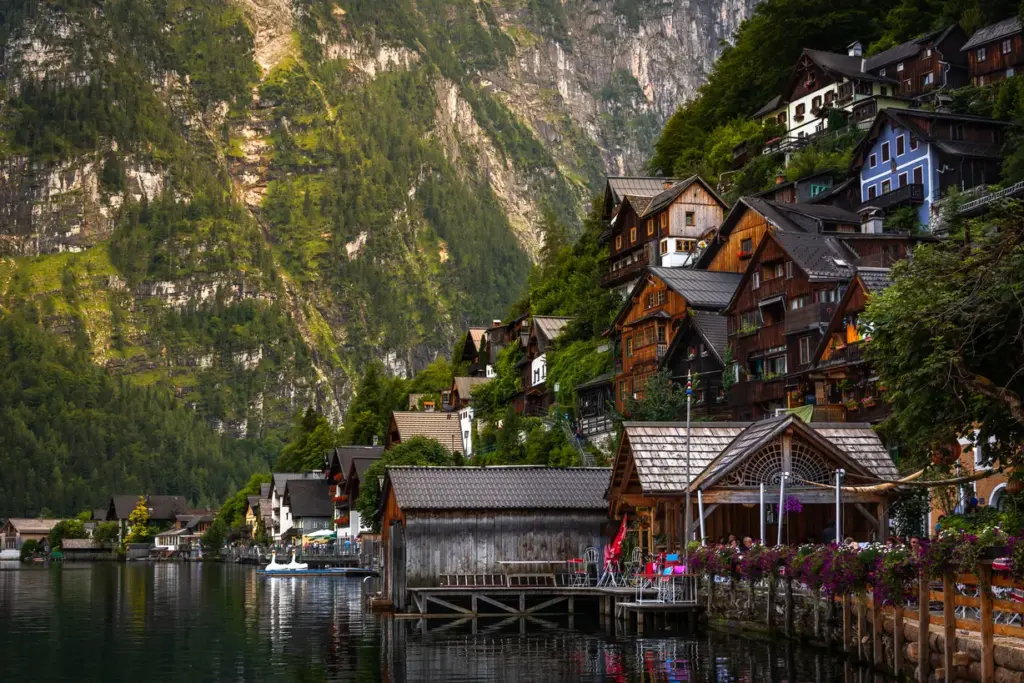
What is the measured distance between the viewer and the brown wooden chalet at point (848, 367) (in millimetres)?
61375

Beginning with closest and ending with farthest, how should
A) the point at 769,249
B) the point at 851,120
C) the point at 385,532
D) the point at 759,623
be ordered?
the point at 759,623 < the point at 385,532 < the point at 769,249 < the point at 851,120

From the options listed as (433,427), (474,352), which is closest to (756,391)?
(433,427)

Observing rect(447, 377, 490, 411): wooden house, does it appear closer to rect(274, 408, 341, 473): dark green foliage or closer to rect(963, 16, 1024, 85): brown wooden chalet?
rect(274, 408, 341, 473): dark green foliage

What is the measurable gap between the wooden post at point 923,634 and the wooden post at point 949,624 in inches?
42.1

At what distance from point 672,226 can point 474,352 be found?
55.3 meters

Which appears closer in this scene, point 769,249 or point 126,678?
point 126,678

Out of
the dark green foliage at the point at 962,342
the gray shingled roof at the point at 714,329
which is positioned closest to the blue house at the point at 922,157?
the gray shingled roof at the point at 714,329

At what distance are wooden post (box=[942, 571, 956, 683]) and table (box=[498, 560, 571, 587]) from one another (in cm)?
2990

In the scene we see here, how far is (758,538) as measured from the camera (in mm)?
54250

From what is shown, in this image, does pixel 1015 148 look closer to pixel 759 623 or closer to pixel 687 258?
pixel 687 258

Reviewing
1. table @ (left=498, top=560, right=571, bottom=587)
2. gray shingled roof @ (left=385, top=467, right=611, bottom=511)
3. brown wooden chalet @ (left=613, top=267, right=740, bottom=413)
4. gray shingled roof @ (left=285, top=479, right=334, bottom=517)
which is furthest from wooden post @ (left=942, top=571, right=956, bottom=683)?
gray shingled roof @ (left=285, top=479, right=334, bottom=517)

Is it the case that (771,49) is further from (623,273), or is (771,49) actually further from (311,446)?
(311,446)

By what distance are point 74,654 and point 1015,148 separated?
66.1 meters

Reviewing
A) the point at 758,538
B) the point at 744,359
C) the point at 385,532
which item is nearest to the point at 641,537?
the point at 758,538
